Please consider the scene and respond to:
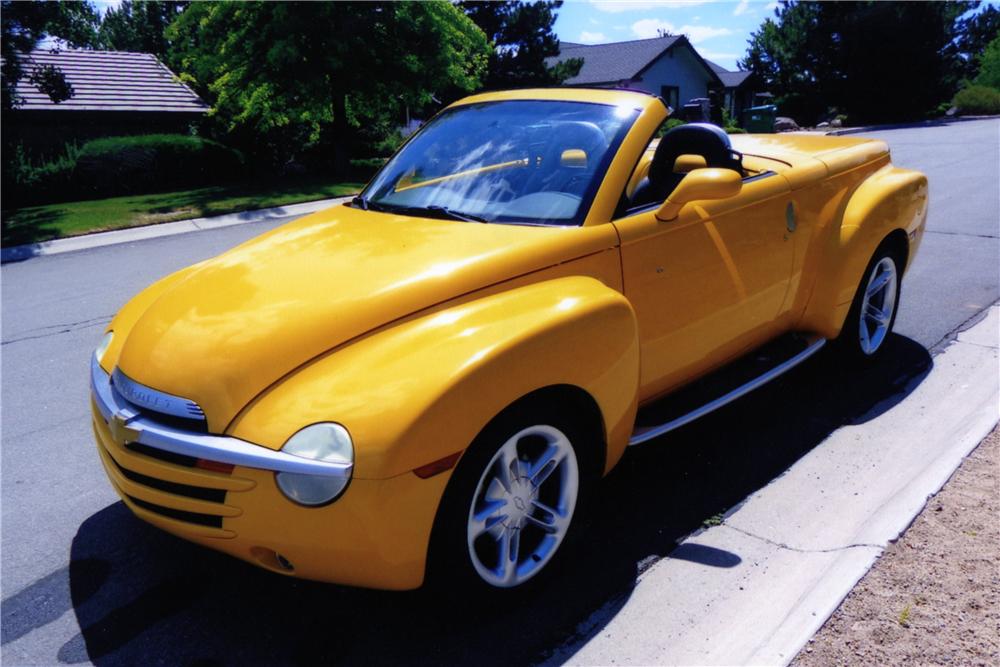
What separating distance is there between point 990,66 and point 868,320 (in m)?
63.8

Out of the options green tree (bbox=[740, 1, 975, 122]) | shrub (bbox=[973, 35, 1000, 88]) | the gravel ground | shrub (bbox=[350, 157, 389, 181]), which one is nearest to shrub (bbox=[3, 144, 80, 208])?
shrub (bbox=[350, 157, 389, 181])

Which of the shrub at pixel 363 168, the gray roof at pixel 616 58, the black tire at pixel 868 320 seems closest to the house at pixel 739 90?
the gray roof at pixel 616 58

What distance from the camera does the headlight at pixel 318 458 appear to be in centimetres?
229

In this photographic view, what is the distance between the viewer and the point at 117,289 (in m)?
8.27

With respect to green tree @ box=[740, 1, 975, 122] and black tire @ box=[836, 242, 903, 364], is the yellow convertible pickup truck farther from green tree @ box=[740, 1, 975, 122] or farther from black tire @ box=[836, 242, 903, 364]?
green tree @ box=[740, 1, 975, 122]

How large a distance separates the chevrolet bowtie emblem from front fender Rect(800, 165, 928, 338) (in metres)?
3.47

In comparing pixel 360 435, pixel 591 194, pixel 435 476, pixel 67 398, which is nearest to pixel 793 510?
pixel 591 194

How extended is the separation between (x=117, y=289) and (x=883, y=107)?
140ft

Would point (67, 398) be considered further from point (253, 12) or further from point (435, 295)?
point (253, 12)

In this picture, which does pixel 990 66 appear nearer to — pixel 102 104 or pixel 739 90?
pixel 739 90

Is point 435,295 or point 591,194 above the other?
point 591,194

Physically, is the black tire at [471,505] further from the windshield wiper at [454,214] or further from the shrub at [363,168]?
the shrub at [363,168]

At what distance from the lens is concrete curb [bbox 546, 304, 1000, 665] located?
8.68ft

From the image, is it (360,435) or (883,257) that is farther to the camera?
(883,257)
